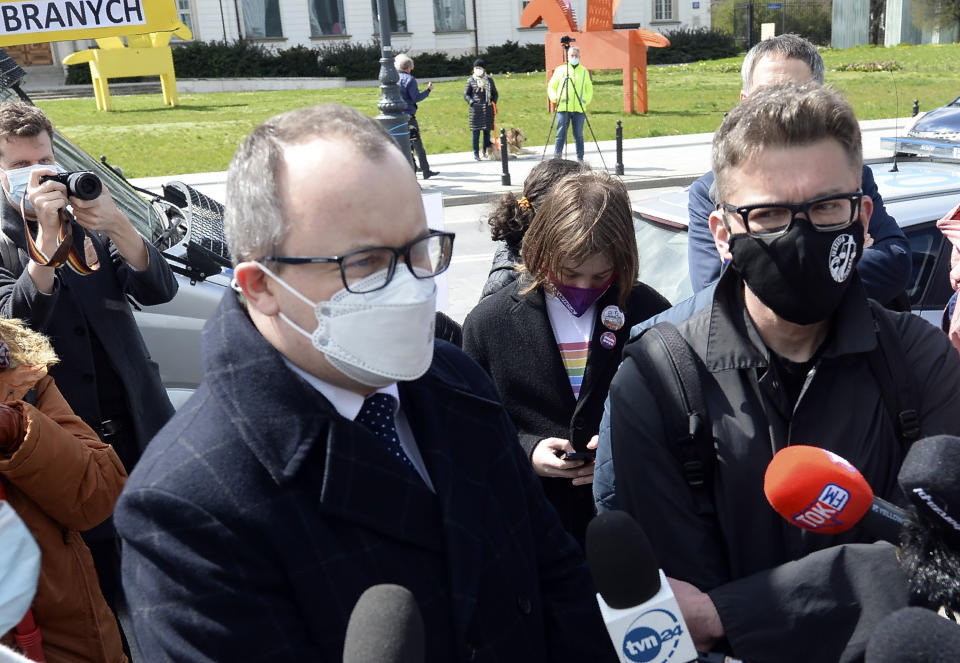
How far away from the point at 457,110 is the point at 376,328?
88.2ft

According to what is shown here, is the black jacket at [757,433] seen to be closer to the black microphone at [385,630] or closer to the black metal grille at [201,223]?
the black microphone at [385,630]

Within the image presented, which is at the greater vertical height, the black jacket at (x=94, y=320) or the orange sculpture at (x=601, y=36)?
the orange sculpture at (x=601, y=36)

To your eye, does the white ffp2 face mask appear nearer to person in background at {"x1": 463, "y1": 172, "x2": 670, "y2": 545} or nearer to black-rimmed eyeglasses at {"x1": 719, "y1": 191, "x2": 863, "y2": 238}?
black-rimmed eyeglasses at {"x1": 719, "y1": 191, "x2": 863, "y2": 238}

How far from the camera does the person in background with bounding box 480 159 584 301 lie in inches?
137

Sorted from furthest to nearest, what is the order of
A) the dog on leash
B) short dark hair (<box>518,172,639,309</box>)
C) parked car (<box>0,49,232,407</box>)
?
the dog on leash, parked car (<box>0,49,232,407</box>), short dark hair (<box>518,172,639,309</box>)

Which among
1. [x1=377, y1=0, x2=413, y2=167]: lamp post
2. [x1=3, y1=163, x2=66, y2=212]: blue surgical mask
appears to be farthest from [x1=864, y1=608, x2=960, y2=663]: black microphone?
[x1=377, y1=0, x2=413, y2=167]: lamp post

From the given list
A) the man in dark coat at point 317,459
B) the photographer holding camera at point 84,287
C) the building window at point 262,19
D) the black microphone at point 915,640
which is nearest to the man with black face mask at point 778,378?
the man in dark coat at point 317,459

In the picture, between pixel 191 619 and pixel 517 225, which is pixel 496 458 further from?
pixel 517 225

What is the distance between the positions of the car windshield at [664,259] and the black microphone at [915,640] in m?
3.38

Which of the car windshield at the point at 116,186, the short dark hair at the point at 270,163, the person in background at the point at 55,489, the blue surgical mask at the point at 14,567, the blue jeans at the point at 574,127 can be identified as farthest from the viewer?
the blue jeans at the point at 574,127

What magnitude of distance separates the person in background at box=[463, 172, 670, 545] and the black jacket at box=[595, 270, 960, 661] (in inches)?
40.8

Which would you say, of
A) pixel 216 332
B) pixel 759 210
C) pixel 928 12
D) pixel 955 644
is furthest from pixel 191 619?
pixel 928 12

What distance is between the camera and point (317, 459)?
5.27 ft

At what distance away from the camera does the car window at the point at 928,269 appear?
4523 mm
